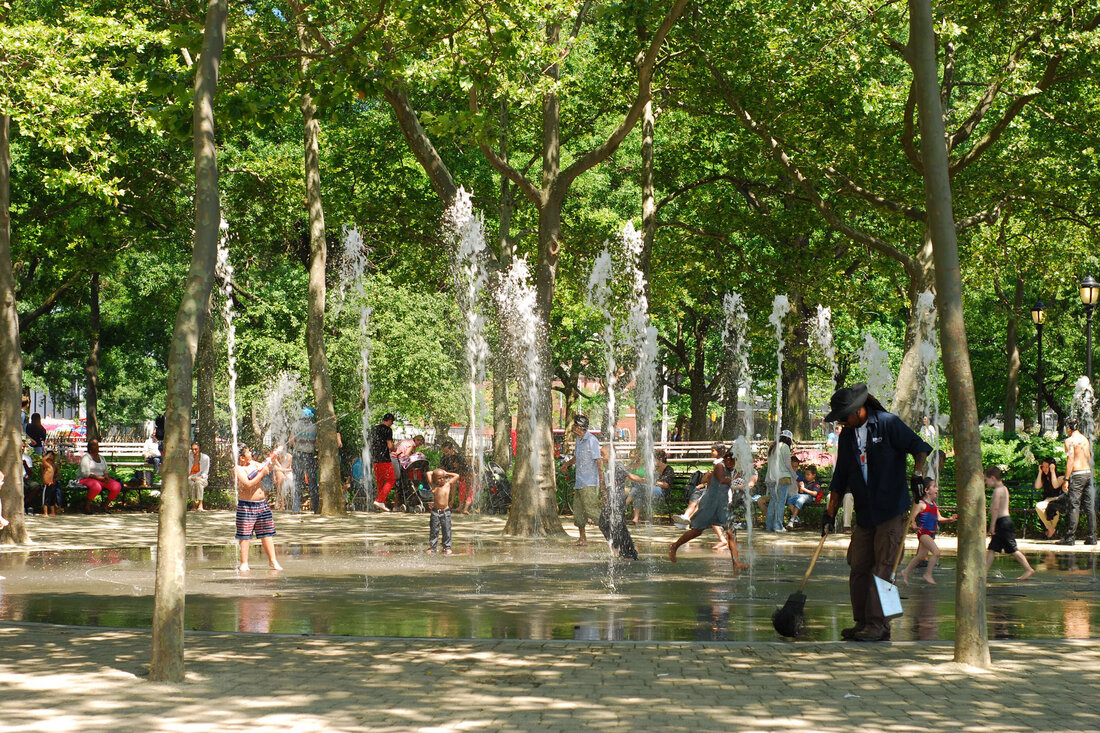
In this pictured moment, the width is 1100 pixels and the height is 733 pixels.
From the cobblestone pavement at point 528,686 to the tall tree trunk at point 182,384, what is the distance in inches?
11.8

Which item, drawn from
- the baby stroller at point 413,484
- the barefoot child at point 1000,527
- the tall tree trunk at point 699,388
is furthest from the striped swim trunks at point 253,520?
the tall tree trunk at point 699,388

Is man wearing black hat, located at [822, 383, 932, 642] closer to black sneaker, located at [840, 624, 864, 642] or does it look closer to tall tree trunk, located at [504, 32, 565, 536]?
black sneaker, located at [840, 624, 864, 642]

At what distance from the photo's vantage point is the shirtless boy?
57.2ft

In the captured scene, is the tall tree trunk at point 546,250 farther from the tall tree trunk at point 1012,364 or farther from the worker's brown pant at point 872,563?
the tall tree trunk at point 1012,364

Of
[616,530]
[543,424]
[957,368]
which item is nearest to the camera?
[957,368]

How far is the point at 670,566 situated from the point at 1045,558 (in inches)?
210

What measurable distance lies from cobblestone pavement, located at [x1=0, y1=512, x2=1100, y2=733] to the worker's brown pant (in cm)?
47

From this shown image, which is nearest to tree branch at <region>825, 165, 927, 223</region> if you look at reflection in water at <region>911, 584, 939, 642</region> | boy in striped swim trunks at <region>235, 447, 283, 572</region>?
reflection in water at <region>911, 584, 939, 642</region>

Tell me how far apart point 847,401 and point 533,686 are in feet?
12.2

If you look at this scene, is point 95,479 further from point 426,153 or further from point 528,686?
point 528,686

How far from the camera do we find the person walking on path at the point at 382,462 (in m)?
28.3

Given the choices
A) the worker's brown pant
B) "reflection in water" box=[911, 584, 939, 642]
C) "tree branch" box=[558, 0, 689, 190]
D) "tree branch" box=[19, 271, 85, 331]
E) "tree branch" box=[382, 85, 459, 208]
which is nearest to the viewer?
the worker's brown pant

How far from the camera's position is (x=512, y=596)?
1315 centimetres

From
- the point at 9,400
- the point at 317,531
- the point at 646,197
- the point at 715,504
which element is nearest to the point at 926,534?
the point at 715,504
